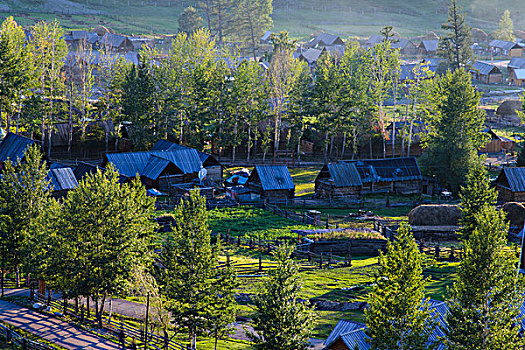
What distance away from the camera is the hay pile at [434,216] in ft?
206

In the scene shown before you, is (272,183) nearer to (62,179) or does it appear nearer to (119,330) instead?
(62,179)

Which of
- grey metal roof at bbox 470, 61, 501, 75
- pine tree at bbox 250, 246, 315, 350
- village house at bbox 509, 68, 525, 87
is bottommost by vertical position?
pine tree at bbox 250, 246, 315, 350

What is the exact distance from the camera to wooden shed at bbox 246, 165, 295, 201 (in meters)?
71.8

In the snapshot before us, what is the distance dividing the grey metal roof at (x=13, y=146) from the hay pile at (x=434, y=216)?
42668 mm

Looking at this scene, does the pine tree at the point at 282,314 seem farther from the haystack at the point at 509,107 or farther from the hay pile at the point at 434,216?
the haystack at the point at 509,107

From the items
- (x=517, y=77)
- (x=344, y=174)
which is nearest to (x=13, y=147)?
(x=344, y=174)

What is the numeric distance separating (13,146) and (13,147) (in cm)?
23

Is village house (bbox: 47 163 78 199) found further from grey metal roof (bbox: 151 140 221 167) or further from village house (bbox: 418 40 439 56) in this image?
village house (bbox: 418 40 439 56)

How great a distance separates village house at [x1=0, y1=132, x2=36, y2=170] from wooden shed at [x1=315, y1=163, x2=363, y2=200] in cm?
3251

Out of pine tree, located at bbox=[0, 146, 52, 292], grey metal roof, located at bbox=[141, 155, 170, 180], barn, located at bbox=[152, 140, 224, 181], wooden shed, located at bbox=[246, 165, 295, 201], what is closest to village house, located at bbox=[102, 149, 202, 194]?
grey metal roof, located at bbox=[141, 155, 170, 180]

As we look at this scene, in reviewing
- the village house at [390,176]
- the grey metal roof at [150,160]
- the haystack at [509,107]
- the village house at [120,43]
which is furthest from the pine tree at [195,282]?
the village house at [120,43]

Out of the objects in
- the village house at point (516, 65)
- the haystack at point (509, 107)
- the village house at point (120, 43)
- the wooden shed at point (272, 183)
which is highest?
the village house at point (120, 43)

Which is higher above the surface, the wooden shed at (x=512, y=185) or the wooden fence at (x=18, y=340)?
the wooden shed at (x=512, y=185)

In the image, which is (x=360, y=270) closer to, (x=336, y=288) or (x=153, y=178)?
(x=336, y=288)
